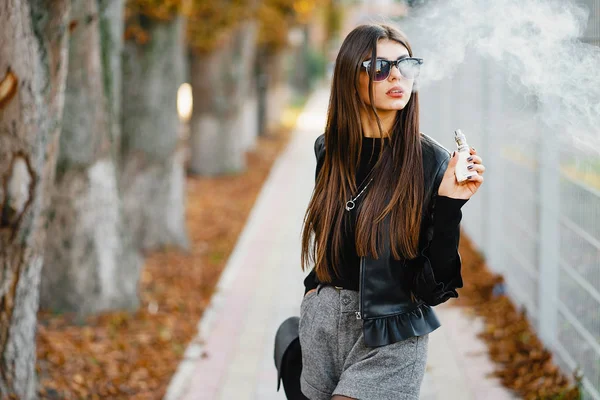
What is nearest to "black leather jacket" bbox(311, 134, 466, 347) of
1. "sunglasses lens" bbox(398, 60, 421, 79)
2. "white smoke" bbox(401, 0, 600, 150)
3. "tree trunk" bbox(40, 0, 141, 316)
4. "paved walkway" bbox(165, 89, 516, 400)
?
"sunglasses lens" bbox(398, 60, 421, 79)

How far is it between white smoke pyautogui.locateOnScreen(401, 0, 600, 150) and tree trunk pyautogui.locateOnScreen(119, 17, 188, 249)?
6.05 m

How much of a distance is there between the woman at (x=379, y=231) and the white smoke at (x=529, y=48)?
54 centimetres

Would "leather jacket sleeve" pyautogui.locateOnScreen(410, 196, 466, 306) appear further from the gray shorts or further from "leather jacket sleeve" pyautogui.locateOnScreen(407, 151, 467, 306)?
the gray shorts

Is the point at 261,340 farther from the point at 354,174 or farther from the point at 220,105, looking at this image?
the point at 220,105

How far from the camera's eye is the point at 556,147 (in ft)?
17.8

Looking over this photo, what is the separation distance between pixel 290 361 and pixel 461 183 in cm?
105

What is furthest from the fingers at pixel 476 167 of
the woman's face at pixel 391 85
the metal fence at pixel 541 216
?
the metal fence at pixel 541 216

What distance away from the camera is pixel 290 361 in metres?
3.24

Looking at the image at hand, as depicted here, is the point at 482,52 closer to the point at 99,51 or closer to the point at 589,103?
the point at 589,103

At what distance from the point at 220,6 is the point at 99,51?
23.4 ft

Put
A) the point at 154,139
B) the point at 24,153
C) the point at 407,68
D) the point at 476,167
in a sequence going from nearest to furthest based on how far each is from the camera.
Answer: the point at 476,167
the point at 407,68
the point at 24,153
the point at 154,139

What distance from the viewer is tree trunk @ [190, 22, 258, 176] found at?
50.4 ft

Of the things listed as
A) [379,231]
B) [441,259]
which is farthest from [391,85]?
[441,259]

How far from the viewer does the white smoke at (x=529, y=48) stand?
3.27m
